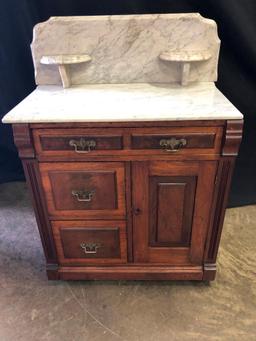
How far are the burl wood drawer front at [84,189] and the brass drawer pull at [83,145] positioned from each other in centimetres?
6

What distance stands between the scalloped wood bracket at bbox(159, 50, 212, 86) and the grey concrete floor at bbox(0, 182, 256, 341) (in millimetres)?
958

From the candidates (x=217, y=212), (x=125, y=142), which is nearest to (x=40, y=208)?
(x=125, y=142)

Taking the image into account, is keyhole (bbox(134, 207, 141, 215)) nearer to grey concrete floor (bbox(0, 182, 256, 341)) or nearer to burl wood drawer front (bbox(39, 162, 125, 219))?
burl wood drawer front (bbox(39, 162, 125, 219))

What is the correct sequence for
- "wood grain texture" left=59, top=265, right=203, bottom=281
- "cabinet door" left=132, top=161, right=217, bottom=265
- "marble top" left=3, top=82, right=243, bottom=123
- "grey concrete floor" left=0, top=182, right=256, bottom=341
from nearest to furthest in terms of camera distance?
"marble top" left=3, top=82, right=243, bottom=123 < "cabinet door" left=132, top=161, right=217, bottom=265 < "grey concrete floor" left=0, top=182, right=256, bottom=341 < "wood grain texture" left=59, top=265, right=203, bottom=281

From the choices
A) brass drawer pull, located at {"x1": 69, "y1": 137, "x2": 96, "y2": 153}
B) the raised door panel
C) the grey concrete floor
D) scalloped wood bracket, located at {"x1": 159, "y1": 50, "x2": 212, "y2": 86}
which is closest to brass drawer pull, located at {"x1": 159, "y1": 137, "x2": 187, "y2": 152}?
the raised door panel

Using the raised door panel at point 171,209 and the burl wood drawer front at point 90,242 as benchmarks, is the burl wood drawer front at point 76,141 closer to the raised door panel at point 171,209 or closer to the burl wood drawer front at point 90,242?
the raised door panel at point 171,209

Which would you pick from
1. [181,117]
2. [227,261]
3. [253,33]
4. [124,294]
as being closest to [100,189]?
[181,117]

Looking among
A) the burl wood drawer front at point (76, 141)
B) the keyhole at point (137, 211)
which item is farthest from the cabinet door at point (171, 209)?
the burl wood drawer front at point (76, 141)

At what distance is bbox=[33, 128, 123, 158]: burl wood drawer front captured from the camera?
1.09 meters

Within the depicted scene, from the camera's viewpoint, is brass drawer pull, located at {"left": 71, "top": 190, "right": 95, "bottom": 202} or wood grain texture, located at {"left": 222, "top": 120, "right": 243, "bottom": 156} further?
brass drawer pull, located at {"left": 71, "top": 190, "right": 95, "bottom": 202}

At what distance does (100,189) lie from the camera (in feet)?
3.97

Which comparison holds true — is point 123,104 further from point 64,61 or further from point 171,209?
point 171,209

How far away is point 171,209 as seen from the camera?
1.26 m

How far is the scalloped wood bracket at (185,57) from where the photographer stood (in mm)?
1281
